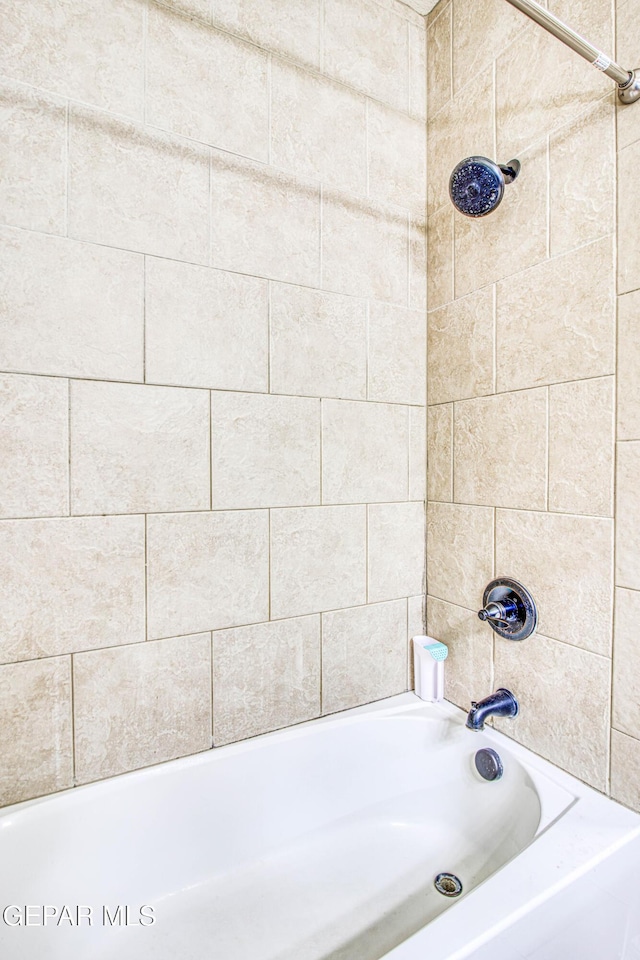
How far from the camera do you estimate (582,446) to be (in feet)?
3.46

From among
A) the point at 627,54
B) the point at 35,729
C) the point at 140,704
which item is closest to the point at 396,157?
the point at 627,54

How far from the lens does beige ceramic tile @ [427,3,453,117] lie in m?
1.40

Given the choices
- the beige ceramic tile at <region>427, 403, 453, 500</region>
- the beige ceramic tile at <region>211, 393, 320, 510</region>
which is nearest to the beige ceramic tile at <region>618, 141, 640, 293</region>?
the beige ceramic tile at <region>427, 403, 453, 500</region>

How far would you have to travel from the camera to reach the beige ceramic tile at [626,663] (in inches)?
37.9

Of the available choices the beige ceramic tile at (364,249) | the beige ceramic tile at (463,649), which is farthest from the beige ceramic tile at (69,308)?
the beige ceramic tile at (463,649)

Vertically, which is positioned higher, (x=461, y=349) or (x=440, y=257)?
(x=440, y=257)

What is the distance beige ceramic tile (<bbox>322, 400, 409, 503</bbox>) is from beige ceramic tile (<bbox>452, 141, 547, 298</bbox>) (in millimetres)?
432

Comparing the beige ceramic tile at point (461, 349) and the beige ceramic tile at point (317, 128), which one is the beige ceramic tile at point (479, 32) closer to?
the beige ceramic tile at point (317, 128)

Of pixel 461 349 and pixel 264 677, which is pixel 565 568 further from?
pixel 264 677

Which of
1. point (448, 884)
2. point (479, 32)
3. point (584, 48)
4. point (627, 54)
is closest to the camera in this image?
point (584, 48)

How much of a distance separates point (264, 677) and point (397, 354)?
3.32 feet

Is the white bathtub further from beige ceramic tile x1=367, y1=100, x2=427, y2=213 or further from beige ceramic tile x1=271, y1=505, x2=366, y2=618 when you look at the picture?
beige ceramic tile x1=367, y1=100, x2=427, y2=213

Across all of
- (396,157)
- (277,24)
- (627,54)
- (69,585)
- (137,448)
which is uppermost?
(277,24)

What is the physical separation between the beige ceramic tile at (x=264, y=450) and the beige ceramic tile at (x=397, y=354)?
0.25 meters
